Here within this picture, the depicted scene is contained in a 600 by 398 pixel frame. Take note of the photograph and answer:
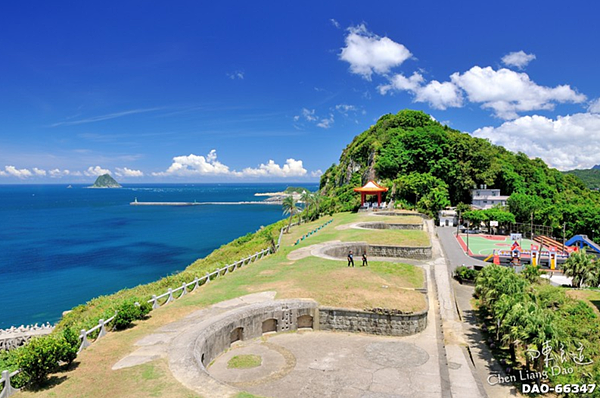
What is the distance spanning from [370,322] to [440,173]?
5516 centimetres

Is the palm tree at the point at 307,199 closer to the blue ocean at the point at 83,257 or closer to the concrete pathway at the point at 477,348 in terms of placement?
the blue ocean at the point at 83,257

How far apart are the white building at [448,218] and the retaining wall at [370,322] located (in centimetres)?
4401

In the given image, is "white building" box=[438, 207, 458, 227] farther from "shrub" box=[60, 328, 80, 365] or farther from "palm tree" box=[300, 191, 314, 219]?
"shrub" box=[60, 328, 80, 365]

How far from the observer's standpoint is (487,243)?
46438mm

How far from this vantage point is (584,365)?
1523 centimetres

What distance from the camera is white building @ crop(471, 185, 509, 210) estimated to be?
63916mm

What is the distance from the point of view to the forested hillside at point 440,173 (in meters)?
63.4

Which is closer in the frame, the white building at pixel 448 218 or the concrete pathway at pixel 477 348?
the concrete pathway at pixel 477 348

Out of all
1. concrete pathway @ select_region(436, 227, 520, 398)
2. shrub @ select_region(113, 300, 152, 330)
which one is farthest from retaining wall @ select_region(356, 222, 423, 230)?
shrub @ select_region(113, 300, 152, 330)

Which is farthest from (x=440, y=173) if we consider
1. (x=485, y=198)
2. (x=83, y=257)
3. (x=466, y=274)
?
(x=83, y=257)

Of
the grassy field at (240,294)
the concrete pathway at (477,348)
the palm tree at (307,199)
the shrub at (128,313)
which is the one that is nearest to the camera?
the grassy field at (240,294)

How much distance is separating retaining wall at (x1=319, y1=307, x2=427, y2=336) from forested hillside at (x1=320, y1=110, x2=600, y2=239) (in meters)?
45.1

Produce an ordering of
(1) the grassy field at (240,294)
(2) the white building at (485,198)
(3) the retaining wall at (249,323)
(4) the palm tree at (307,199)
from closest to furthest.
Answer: (1) the grassy field at (240,294)
(3) the retaining wall at (249,323)
(4) the palm tree at (307,199)
(2) the white building at (485,198)

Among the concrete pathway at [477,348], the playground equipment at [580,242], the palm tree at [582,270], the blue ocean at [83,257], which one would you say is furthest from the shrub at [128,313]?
the playground equipment at [580,242]
